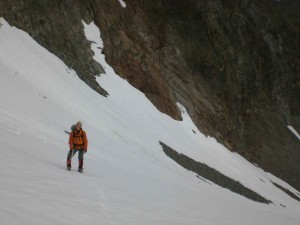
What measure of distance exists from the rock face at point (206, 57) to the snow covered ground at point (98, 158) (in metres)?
2.19

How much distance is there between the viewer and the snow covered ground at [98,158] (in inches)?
310

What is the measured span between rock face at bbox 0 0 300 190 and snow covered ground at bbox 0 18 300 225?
2.19 meters

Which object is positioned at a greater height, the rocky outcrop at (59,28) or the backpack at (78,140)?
the rocky outcrop at (59,28)

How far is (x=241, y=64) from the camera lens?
62969 mm

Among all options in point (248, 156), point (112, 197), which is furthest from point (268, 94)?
point (112, 197)

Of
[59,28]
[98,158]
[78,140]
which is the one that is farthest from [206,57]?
[78,140]

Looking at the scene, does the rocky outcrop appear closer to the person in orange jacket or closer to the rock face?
the rock face

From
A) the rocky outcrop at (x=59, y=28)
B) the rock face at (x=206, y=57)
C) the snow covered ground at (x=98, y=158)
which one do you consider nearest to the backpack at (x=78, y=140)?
the snow covered ground at (x=98, y=158)

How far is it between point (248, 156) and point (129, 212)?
4503 centimetres

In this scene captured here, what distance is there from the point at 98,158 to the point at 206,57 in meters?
40.5

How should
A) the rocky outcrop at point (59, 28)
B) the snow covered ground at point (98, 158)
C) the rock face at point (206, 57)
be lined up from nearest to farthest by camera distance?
1. the snow covered ground at point (98, 158)
2. the rocky outcrop at point (59, 28)
3. the rock face at point (206, 57)

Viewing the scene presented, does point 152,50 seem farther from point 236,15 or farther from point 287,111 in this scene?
point 287,111

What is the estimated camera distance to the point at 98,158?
16938mm

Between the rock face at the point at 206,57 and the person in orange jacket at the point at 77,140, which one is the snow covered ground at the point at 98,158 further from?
the rock face at the point at 206,57
